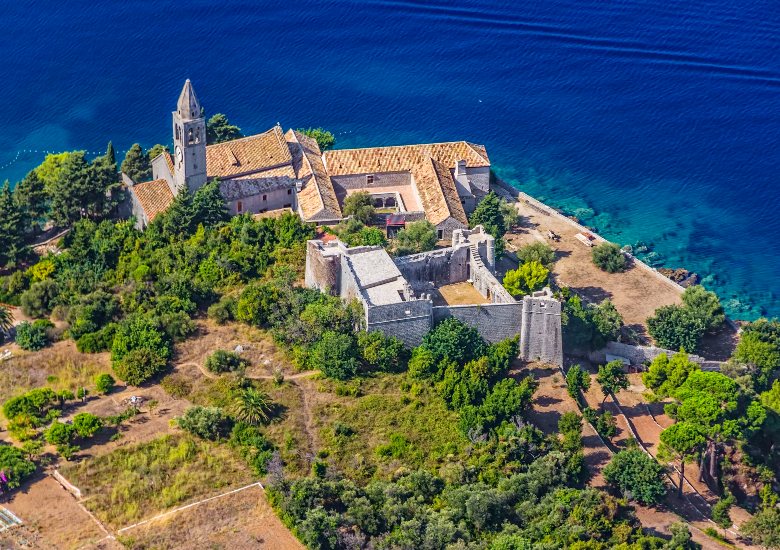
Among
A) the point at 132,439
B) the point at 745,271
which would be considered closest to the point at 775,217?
the point at 745,271

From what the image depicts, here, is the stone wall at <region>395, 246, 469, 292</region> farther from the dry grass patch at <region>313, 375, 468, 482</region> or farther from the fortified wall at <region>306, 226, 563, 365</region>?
the dry grass patch at <region>313, 375, 468, 482</region>

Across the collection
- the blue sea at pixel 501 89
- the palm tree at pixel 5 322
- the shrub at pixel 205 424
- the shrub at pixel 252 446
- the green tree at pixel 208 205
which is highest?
the blue sea at pixel 501 89

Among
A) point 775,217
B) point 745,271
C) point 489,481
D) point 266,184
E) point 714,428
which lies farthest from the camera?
point 775,217

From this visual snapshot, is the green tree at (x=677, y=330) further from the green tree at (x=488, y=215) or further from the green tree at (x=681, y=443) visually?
the green tree at (x=488, y=215)

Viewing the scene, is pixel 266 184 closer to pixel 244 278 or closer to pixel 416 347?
pixel 244 278

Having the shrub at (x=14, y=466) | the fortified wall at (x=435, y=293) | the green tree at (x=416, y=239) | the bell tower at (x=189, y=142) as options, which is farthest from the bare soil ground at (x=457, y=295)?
the shrub at (x=14, y=466)
